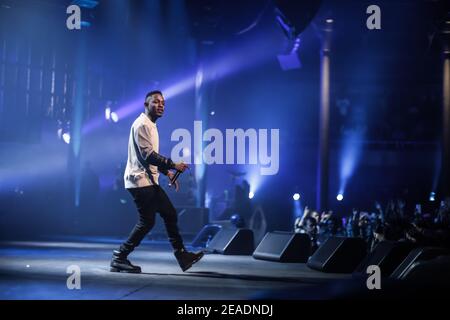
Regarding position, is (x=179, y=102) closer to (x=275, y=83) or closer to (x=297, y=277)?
(x=275, y=83)

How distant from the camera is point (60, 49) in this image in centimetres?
2519

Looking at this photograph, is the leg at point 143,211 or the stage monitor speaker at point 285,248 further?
the stage monitor speaker at point 285,248

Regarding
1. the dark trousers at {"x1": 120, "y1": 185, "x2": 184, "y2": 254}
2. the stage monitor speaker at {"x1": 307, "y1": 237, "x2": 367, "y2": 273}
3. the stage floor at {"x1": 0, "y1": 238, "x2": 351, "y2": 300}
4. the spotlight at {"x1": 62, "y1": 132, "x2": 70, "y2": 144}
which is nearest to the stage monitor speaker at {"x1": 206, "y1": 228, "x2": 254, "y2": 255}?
the stage floor at {"x1": 0, "y1": 238, "x2": 351, "y2": 300}

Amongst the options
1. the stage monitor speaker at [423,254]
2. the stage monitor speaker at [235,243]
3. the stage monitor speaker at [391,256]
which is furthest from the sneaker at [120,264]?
the stage monitor speaker at [235,243]

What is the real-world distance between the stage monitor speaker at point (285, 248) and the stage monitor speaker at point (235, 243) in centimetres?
89

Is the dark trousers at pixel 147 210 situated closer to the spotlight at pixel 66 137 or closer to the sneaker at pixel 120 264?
the sneaker at pixel 120 264

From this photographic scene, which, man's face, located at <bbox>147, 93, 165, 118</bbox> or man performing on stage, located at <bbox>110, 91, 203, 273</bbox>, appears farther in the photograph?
man's face, located at <bbox>147, 93, 165, 118</bbox>

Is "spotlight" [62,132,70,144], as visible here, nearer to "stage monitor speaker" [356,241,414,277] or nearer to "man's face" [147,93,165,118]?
"man's face" [147,93,165,118]

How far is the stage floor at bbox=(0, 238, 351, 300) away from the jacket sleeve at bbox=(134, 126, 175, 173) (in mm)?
1090

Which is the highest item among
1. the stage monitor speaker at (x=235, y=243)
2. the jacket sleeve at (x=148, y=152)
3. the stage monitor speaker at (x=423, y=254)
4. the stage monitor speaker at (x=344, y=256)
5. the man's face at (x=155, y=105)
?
the man's face at (x=155, y=105)

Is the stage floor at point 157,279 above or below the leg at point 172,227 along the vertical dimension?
below

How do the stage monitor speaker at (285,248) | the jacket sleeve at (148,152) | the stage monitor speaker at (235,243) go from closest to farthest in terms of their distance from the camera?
the jacket sleeve at (148,152), the stage monitor speaker at (285,248), the stage monitor speaker at (235,243)

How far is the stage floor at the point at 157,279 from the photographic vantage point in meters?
5.36

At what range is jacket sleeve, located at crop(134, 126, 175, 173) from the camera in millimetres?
7215
